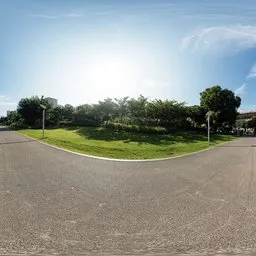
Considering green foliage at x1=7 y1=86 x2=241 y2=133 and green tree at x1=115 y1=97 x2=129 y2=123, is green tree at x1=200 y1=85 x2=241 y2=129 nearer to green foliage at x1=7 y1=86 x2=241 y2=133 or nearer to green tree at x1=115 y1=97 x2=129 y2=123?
green foliage at x1=7 y1=86 x2=241 y2=133

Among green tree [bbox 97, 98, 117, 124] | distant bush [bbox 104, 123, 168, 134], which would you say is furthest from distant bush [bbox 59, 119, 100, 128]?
distant bush [bbox 104, 123, 168, 134]

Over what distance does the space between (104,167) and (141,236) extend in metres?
6.57

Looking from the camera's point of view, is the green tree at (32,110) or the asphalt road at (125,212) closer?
the asphalt road at (125,212)

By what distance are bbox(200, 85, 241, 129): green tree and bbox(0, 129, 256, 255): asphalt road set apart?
47682 millimetres

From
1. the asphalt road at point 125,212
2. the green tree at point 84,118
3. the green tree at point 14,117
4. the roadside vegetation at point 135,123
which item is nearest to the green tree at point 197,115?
the roadside vegetation at point 135,123

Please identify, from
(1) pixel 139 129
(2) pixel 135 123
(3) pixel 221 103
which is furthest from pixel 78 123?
(3) pixel 221 103

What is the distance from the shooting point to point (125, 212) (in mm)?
5324

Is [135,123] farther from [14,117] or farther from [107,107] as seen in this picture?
[14,117]

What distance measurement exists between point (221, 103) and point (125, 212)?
53.8 m

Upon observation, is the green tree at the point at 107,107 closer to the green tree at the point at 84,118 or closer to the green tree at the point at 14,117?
the green tree at the point at 84,118

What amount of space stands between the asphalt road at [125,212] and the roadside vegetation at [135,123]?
21.5 feet

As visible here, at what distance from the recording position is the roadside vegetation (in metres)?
21.7

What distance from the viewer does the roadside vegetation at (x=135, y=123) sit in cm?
2169

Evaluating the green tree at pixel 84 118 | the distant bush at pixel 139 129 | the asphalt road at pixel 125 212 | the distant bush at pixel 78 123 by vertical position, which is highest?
the green tree at pixel 84 118
